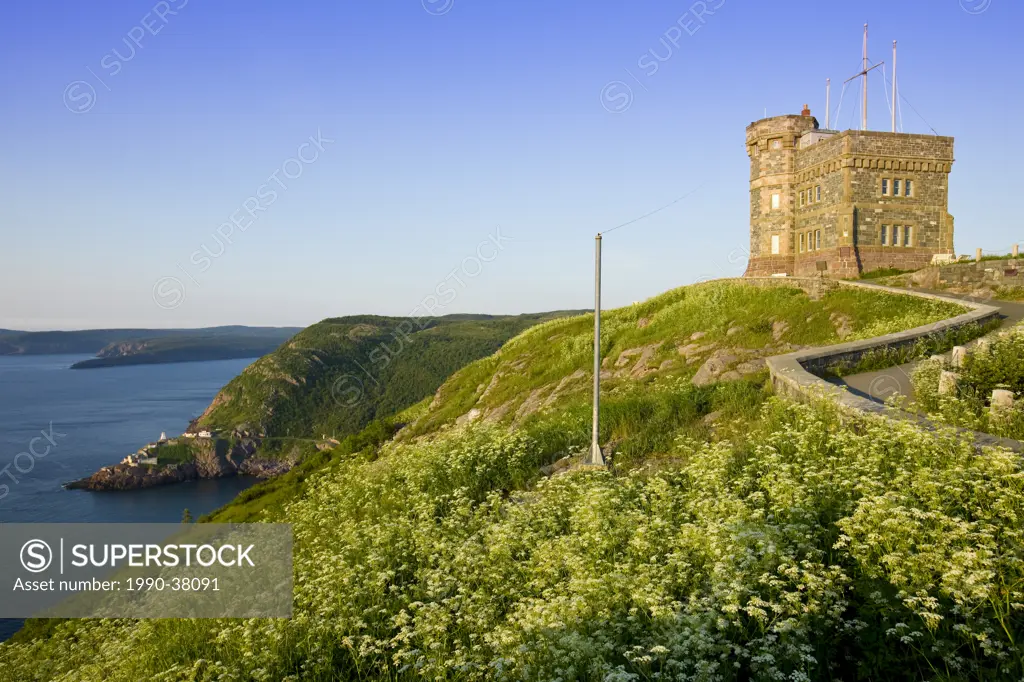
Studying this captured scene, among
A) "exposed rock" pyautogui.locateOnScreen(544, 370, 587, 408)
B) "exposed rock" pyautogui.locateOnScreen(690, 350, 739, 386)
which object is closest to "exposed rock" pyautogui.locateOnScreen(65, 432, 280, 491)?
"exposed rock" pyautogui.locateOnScreen(544, 370, 587, 408)

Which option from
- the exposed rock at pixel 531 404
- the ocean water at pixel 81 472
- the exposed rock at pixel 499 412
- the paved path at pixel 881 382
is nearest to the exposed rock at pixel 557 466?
the paved path at pixel 881 382

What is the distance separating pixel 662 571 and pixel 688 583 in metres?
0.30

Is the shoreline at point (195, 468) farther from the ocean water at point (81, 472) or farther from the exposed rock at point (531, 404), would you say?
the exposed rock at point (531, 404)

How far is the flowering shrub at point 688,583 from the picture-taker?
Result: 5.53 m

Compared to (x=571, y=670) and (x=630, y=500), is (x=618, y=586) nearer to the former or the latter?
(x=571, y=670)

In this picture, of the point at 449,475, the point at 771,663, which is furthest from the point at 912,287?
the point at 771,663

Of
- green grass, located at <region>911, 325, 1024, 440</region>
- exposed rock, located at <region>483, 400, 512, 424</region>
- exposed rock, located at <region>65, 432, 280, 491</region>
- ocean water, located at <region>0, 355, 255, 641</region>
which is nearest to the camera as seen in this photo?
green grass, located at <region>911, 325, 1024, 440</region>

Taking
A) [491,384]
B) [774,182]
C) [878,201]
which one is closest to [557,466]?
[491,384]

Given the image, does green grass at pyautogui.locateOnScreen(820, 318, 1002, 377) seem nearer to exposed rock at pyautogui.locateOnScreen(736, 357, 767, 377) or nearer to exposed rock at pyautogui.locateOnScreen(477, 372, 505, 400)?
exposed rock at pyautogui.locateOnScreen(736, 357, 767, 377)

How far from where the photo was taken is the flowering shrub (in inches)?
218

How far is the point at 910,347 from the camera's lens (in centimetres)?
1672

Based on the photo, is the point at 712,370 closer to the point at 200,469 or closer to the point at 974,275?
the point at 974,275

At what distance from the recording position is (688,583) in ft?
22.5

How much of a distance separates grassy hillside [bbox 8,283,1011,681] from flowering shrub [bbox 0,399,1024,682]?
0.12 ft
